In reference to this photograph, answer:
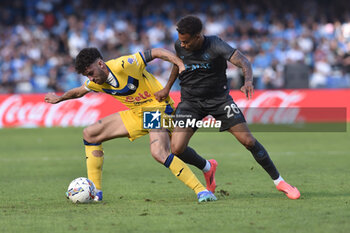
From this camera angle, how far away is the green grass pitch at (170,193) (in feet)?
18.7

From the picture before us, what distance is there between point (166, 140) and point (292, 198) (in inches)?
62.4

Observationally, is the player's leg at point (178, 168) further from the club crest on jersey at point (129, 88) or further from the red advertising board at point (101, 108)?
the red advertising board at point (101, 108)

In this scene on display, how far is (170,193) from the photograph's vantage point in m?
7.86

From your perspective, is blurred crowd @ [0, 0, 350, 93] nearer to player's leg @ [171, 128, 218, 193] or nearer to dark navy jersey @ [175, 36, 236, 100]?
player's leg @ [171, 128, 218, 193]

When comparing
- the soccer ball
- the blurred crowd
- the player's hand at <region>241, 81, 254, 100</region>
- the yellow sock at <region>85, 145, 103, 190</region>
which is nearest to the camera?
the player's hand at <region>241, 81, 254, 100</region>

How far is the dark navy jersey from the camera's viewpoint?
7000 millimetres

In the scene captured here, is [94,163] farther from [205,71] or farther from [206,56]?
[206,56]

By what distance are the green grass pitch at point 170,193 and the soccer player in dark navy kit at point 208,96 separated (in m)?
0.58

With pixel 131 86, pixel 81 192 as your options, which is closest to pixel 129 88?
pixel 131 86

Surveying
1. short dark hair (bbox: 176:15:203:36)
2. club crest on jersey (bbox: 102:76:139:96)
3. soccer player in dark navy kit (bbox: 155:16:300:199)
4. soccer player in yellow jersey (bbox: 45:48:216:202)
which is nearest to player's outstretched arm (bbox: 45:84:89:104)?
soccer player in yellow jersey (bbox: 45:48:216:202)

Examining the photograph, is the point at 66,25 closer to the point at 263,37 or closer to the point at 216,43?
the point at 263,37

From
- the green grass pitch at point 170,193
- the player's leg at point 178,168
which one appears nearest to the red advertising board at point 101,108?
the green grass pitch at point 170,193

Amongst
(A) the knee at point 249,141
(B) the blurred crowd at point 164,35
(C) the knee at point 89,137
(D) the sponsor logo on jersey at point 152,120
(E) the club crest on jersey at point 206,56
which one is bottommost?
(B) the blurred crowd at point 164,35

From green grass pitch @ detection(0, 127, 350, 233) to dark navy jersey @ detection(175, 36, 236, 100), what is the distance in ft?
4.07
